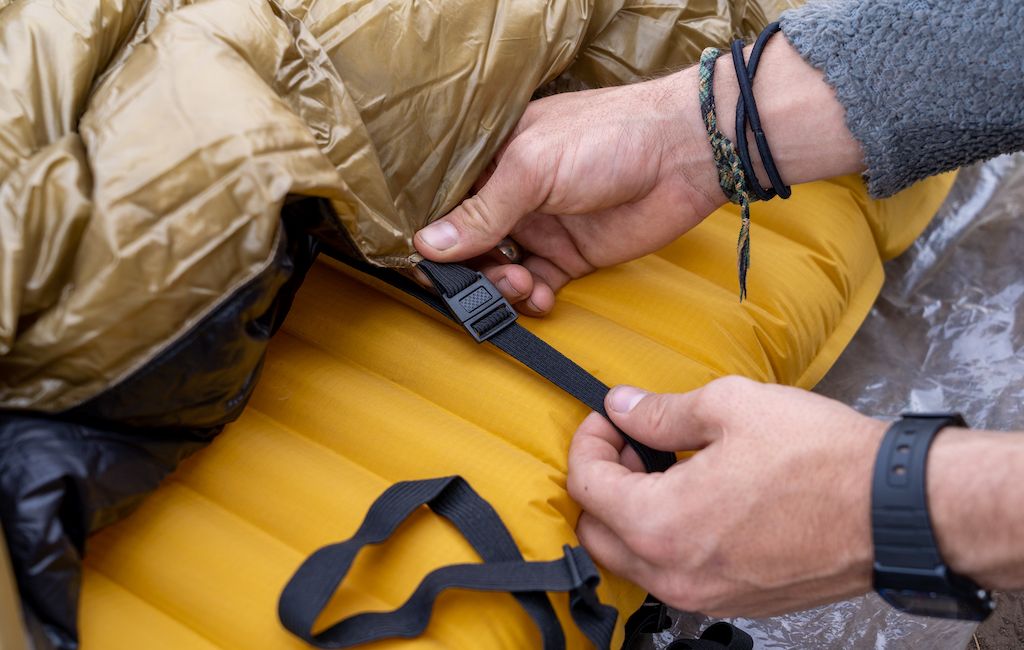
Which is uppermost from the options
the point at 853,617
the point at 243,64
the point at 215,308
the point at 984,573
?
the point at 243,64

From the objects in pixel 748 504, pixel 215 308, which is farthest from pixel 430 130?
pixel 748 504

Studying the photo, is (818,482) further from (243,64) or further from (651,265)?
(243,64)

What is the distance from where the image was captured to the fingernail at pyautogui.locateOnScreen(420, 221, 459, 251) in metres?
0.94

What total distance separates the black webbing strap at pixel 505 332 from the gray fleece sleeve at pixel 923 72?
37 cm

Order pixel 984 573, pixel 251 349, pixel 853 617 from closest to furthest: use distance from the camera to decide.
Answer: pixel 984 573 → pixel 251 349 → pixel 853 617

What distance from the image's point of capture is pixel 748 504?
2.44 feet

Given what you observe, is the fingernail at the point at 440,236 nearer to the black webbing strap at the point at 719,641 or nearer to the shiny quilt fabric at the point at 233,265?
the shiny quilt fabric at the point at 233,265

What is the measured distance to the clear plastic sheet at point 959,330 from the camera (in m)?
1.28

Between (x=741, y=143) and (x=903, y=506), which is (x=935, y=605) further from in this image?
(x=741, y=143)

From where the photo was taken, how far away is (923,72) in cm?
94

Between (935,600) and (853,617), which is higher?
(935,600)

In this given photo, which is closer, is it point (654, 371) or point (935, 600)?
point (935, 600)

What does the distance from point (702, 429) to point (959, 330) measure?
740 millimetres

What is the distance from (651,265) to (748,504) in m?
0.43
